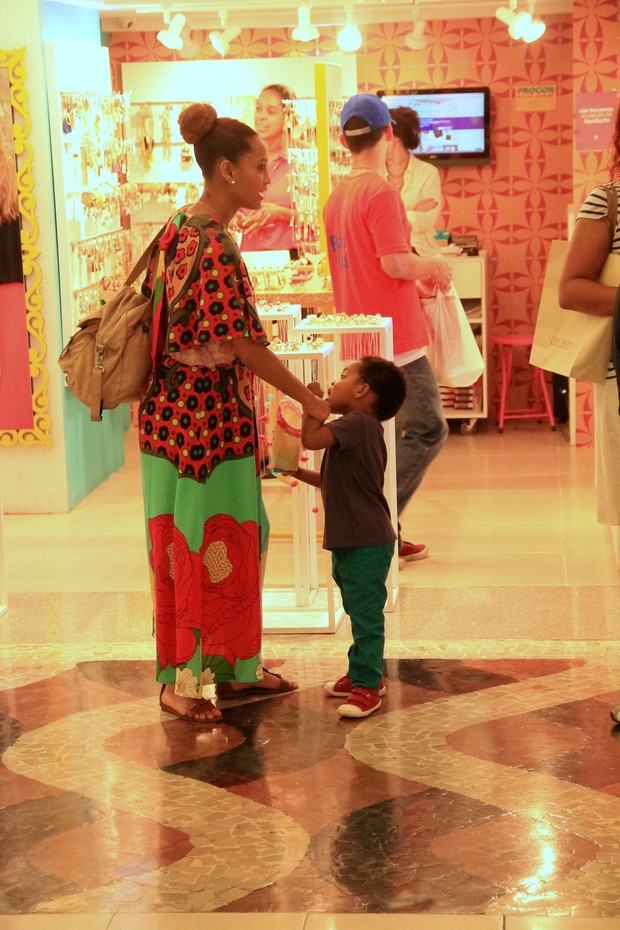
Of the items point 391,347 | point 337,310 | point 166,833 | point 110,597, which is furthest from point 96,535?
point 166,833

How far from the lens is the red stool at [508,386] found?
28.2ft

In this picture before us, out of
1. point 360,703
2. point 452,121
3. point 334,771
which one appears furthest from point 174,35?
point 334,771

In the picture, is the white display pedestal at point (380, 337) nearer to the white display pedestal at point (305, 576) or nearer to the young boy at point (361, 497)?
the white display pedestal at point (305, 576)

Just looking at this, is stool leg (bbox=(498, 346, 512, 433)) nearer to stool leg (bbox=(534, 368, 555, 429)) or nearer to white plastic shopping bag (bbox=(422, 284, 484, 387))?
stool leg (bbox=(534, 368, 555, 429))

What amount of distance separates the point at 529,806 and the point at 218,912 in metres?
0.85

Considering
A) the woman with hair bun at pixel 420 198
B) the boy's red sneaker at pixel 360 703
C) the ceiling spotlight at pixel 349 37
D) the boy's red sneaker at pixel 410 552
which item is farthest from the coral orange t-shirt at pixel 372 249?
the ceiling spotlight at pixel 349 37

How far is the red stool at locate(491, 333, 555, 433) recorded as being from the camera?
28.2 ft

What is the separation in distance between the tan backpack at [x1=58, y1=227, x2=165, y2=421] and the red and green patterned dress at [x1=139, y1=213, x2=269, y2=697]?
55 millimetres

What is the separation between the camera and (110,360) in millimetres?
3652

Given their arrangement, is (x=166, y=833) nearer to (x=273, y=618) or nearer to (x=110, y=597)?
(x=273, y=618)

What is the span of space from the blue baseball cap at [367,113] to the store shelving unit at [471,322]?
3.62 meters

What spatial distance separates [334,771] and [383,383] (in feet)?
3.54

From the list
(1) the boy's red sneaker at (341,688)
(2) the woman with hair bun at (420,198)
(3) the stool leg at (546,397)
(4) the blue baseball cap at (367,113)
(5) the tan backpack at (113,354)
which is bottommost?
(1) the boy's red sneaker at (341,688)

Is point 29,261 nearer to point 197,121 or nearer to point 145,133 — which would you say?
point 145,133
